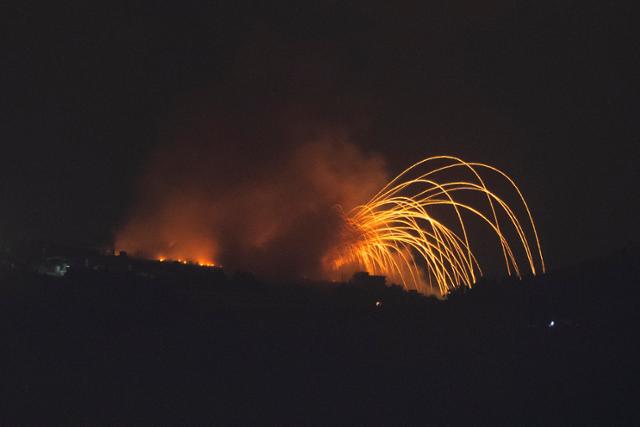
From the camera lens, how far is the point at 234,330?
22.0 metres

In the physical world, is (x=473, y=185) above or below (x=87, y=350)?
above

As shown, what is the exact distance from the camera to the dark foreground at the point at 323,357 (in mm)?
14102

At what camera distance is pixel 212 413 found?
44.1 feet

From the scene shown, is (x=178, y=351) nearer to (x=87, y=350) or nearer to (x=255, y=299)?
(x=87, y=350)

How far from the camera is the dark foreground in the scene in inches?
555

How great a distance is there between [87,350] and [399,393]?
7897 mm

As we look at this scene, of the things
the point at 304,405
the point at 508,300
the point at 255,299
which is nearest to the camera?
the point at 304,405

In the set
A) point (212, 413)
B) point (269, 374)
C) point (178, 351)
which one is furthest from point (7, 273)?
point (212, 413)

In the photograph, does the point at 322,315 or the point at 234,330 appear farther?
the point at 322,315

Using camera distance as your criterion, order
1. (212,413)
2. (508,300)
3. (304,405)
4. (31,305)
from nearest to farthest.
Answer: (212,413)
(304,405)
(31,305)
(508,300)

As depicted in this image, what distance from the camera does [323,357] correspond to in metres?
19.0

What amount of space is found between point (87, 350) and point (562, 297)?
51.3ft

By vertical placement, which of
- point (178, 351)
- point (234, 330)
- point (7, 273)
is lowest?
point (178, 351)

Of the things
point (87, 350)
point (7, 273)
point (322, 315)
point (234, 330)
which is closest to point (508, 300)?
point (322, 315)
